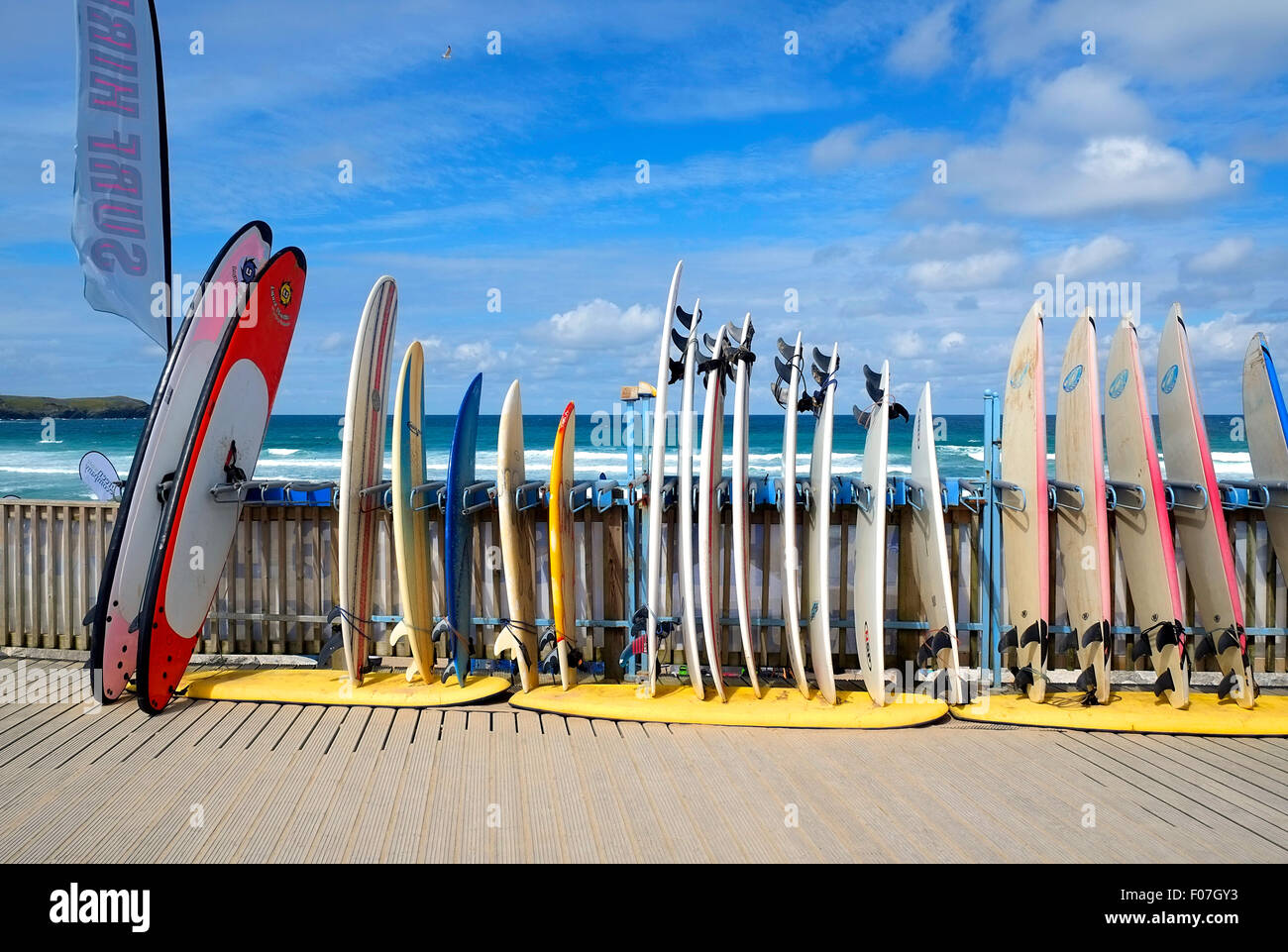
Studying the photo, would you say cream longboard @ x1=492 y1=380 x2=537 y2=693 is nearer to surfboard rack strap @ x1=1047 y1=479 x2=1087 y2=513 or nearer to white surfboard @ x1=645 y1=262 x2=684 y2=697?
white surfboard @ x1=645 y1=262 x2=684 y2=697

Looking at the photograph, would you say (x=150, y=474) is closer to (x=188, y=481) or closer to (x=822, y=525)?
(x=188, y=481)

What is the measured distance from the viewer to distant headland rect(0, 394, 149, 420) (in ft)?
139

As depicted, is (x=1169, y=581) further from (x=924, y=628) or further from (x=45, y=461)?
(x=45, y=461)

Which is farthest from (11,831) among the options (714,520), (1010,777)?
(1010,777)

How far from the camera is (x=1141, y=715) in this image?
3.88 m

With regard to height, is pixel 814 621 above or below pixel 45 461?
below

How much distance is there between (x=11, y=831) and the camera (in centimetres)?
281

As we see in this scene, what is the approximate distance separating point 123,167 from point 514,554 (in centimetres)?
364

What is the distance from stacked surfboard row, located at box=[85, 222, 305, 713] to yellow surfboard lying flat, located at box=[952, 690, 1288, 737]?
3726 mm

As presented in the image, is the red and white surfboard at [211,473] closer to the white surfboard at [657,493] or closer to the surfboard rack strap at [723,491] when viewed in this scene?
the white surfboard at [657,493]

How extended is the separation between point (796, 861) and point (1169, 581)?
2.54m

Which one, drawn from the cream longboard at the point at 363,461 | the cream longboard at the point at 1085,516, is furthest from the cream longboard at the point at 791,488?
the cream longboard at the point at 363,461

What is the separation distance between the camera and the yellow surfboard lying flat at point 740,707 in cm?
386

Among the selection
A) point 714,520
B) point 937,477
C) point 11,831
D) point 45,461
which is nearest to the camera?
point 11,831
